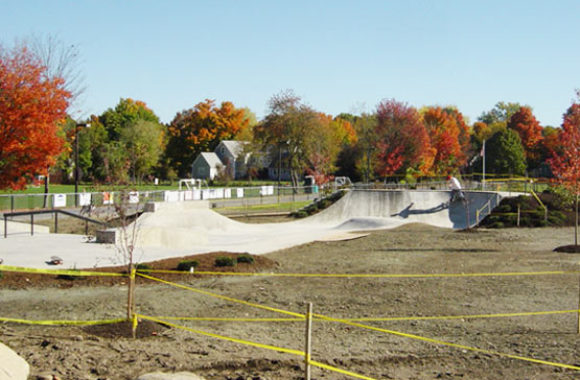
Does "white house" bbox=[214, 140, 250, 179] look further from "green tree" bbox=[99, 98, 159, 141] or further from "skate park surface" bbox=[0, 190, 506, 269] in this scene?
"skate park surface" bbox=[0, 190, 506, 269]

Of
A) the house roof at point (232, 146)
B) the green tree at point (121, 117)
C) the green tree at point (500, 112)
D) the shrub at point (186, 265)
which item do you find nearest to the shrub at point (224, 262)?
the shrub at point (186, 265)

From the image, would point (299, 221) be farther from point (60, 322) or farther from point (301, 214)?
point (60, 322)

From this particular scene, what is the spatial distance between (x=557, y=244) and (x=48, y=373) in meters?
24.4

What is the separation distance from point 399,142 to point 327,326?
63.7 metres

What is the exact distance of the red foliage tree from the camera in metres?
72.1

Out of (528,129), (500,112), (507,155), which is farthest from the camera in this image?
(500,112)

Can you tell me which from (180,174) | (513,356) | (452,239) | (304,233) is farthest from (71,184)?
(513,356)

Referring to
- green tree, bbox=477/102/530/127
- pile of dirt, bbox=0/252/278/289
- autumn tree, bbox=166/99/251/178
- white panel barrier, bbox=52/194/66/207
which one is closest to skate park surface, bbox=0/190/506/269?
pile of dirt, bbox=0/252/278/289

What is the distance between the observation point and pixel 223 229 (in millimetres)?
32062

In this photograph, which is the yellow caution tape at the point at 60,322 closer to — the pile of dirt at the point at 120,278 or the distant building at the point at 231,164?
the pile of dirt at the point at 120,278

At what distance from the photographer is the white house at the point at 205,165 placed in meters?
96.3

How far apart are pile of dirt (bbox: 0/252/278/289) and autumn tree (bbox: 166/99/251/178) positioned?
85910 millimetres

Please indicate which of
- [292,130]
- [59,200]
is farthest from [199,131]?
[59,200]

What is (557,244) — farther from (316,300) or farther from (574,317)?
(316,300)
